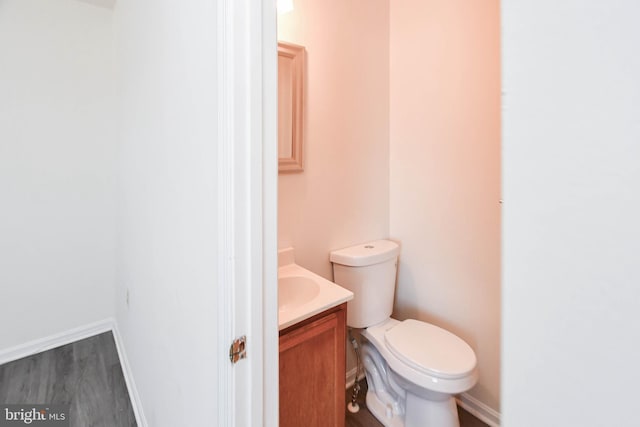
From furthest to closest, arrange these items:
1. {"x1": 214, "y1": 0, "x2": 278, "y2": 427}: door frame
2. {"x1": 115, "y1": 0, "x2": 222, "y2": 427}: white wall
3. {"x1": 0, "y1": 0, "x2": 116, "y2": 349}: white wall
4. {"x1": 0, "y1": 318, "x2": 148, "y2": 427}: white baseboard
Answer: {"x1": 0, "y1": 0, "x2": 116, "y2": 349}: white wall
{"x1": 0, "y1": 318, "x2": 148, "y2": 427}: white baseboard
{"x1": 115, "y1": 0, "x2": 222, "y2": 427}: white wall
{"x1": 214, "y1": 0, "x2": 278, "y2": 427}: door frame

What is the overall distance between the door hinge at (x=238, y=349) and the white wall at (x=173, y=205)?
7 cm

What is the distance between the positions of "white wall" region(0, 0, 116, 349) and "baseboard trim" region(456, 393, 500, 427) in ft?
8.57

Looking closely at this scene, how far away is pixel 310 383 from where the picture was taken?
115cm

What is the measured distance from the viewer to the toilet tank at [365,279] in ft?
5.30

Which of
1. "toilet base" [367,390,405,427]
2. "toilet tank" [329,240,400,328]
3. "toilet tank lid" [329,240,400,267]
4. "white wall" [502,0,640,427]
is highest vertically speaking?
"white wall" [502,0,640,427]

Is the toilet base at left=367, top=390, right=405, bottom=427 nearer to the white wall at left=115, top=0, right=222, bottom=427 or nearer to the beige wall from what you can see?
the beige wall

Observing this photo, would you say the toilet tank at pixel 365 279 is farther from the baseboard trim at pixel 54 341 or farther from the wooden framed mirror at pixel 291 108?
the baseboard trim at pixel 54 341

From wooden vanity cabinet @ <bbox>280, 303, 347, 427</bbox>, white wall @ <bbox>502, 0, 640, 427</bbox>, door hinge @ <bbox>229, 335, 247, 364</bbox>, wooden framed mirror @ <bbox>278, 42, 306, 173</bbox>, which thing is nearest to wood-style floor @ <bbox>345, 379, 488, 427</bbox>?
wooden vanity cabinet @ <bbox>280, 303, 347, 427</bbox>

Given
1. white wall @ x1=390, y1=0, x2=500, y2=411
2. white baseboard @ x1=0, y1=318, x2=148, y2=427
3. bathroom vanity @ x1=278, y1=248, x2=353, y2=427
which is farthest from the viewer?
white baseboard @ x1=0, y1=318, x2=148, y2=427

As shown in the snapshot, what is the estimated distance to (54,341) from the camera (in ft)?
7.14

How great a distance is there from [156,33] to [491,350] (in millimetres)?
2064

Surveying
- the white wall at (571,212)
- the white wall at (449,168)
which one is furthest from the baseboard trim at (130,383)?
the white wall at (571,212)

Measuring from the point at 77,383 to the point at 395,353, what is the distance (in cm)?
186

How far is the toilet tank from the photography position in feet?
5.30
